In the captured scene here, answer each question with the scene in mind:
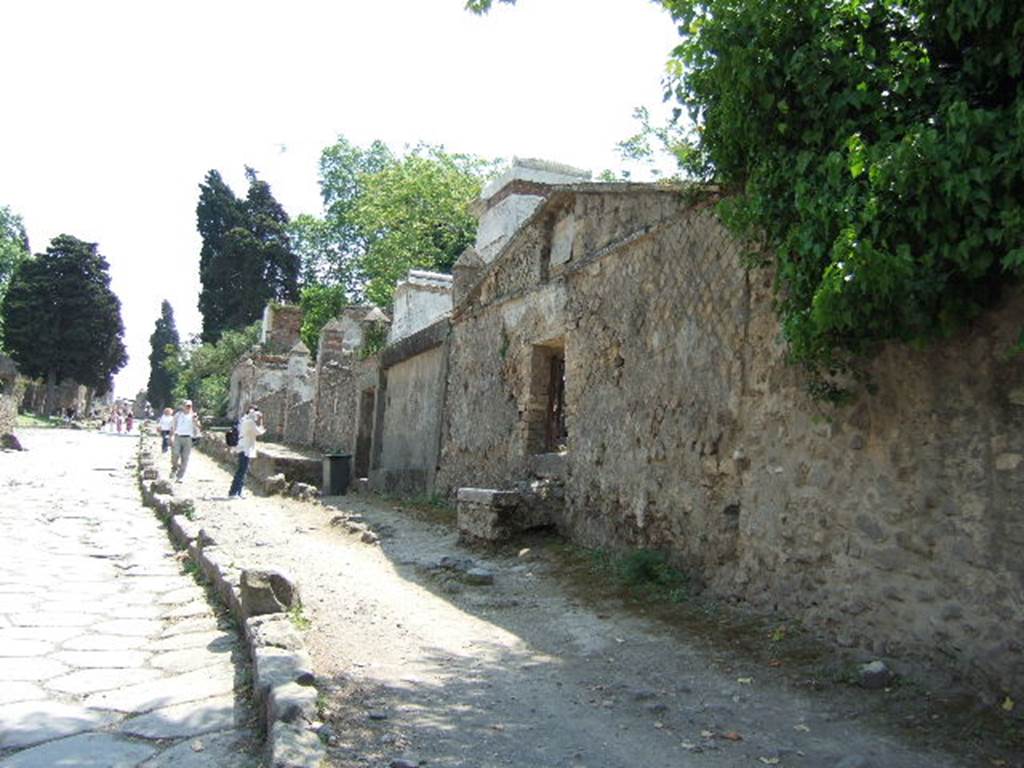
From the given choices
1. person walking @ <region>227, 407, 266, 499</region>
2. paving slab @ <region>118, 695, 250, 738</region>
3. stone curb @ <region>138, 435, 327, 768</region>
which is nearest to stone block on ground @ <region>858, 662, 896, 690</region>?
stone curb @ <region>138, 435, 327, 768</region>

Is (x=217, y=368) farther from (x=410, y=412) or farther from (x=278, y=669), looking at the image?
(x=278, y=669)

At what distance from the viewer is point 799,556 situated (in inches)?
215

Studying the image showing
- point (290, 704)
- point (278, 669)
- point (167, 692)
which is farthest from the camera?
point (167, 692)

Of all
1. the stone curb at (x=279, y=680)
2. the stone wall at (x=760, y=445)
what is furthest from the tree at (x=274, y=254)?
the stone curb at (x=279, y=680)

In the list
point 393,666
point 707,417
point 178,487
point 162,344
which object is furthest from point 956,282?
point 162,344

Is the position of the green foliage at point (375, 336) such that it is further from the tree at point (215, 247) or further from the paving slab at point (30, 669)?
the tree at point (215, 247)

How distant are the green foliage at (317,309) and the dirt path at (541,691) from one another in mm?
26132

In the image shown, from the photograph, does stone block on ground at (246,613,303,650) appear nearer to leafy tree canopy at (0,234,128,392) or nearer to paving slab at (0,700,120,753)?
paving slab at (0,700,120,753)

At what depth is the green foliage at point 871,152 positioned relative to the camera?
396 cm

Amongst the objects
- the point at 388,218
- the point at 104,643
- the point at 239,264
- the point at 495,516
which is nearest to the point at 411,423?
the point at 495,516

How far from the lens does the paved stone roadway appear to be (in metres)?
3.51

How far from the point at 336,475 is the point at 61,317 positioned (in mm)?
41640

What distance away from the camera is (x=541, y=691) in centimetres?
457

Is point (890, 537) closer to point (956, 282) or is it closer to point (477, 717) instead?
point (956, 282)
